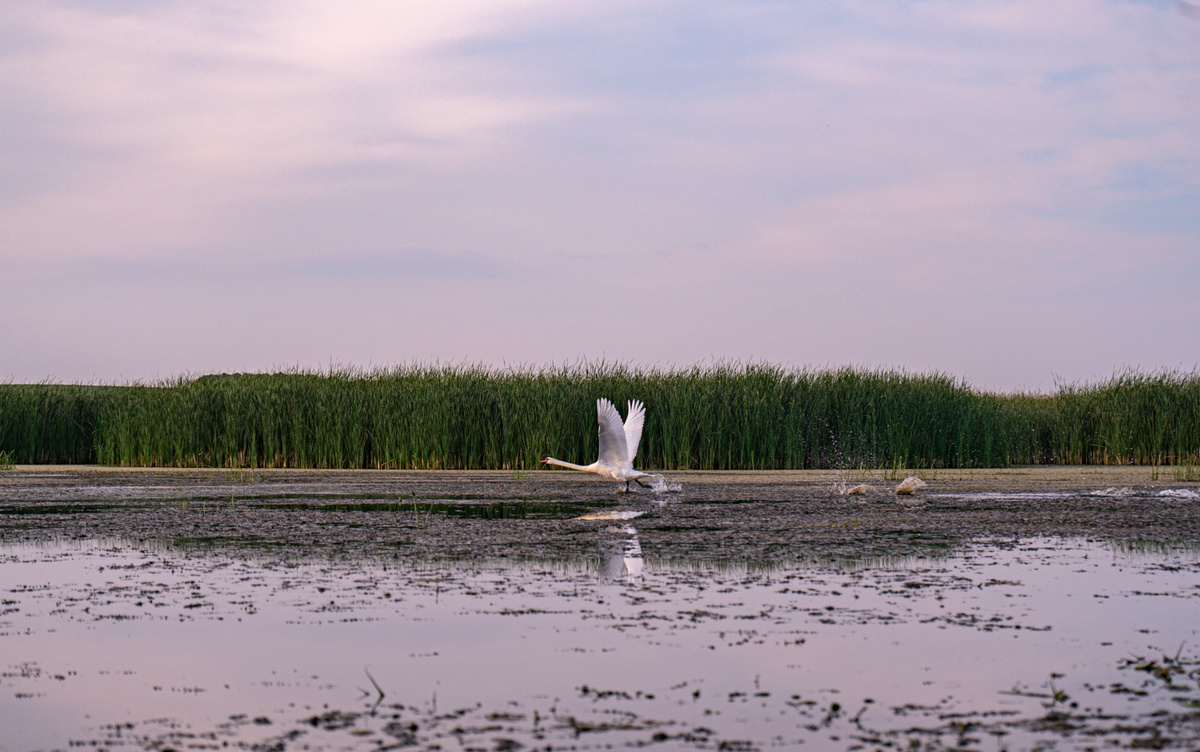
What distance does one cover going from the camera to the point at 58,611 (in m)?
5.91

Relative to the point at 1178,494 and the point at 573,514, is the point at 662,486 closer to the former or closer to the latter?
the point at 573,514

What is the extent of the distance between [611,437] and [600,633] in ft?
26.6

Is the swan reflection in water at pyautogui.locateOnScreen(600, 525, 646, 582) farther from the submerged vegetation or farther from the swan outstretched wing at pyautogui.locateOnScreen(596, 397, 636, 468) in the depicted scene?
the submerged vegetation

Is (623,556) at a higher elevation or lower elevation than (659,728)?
higher

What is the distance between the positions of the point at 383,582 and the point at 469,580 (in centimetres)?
48

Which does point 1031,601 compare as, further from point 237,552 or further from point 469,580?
point 237,552

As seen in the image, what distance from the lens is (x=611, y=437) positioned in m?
13.3

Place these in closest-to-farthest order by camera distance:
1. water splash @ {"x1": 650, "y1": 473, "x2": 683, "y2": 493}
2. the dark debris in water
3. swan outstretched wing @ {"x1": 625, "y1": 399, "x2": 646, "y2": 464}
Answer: the dark debris in water < water splash @ {"x1": 650, "y1": 473, "x2": 683, "y2": 493} < swan outstretched wing @ {"x1": 625, "y1": 399, "x2": 646, "y2": 464}

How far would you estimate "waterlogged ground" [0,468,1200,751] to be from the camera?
3.81m

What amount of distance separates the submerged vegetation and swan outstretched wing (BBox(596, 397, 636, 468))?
7278mm

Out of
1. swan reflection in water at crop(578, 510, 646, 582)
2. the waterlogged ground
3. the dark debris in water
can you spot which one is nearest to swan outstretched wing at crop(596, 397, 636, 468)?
the waterlogged ground

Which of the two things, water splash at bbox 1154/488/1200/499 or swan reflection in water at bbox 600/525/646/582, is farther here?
water splash at bbox 1154/488/1200/499

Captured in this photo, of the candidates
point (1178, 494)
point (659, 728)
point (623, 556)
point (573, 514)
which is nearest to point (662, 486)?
point (573, 514)

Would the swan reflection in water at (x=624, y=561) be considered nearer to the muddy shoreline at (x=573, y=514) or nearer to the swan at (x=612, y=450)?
the muddy shoreline at (x=573, y=514)
